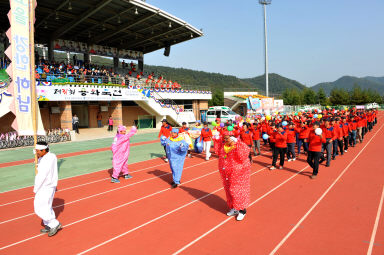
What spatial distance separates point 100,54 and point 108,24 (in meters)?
5.76

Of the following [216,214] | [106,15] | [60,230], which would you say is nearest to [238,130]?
[216,214]

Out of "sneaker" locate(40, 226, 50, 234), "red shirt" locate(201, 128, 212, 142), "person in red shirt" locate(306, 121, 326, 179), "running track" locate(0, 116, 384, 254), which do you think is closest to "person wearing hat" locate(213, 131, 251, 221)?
"running track" locate(0, 116, 384, 254)

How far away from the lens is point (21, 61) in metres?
6.95

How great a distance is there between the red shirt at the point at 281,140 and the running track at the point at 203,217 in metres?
0.97

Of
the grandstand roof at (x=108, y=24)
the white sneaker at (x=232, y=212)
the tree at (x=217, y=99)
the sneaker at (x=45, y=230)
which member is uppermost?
the grandstand roof at (x=108, y=24)

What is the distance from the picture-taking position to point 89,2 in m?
19.8

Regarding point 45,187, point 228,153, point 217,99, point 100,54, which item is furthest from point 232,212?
point 217,99

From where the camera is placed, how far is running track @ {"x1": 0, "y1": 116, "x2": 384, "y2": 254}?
4.09 meters

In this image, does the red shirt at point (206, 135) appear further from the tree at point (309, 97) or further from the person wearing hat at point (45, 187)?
the tree at point (309, 97)

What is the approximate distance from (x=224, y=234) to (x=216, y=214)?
33.7 inches

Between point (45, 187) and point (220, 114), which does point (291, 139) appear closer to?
point (45, 187)

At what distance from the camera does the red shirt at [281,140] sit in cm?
846

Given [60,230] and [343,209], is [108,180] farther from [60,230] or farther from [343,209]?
[343,209]

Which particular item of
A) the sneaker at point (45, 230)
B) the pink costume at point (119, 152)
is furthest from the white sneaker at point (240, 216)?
the pink costume at point (119, 152)
